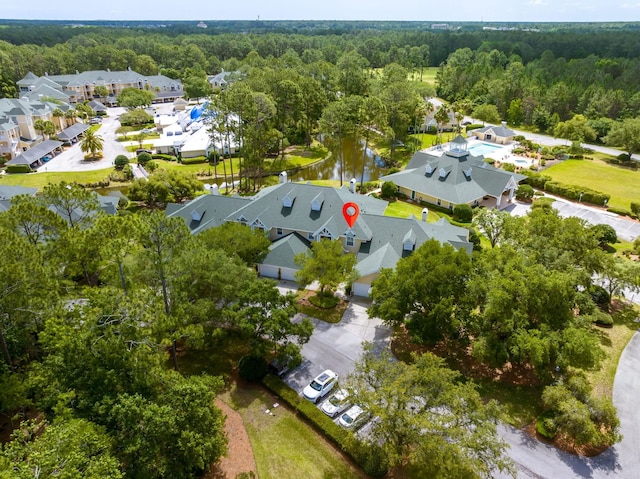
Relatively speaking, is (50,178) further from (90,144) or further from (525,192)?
(525,192)

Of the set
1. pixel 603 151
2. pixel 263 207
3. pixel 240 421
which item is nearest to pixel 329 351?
pixel 240 421

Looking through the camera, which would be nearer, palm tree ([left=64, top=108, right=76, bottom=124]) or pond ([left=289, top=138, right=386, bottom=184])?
pond ([left=289, top=138, right=386, bottom=184])

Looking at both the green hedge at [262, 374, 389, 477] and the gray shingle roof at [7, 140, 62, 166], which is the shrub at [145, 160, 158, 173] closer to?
the gray shingle roof at [7, 140, 62, 166]

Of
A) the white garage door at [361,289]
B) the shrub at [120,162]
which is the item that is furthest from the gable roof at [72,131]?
the white garage door at [361,289]

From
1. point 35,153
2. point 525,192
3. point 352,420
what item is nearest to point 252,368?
point 352,420

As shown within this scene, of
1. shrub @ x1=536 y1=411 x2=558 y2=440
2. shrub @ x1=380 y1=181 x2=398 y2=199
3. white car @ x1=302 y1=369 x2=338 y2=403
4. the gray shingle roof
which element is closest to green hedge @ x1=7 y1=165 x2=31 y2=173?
the gray shingle roof

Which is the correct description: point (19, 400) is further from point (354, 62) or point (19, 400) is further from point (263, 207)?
point (354, 62)
